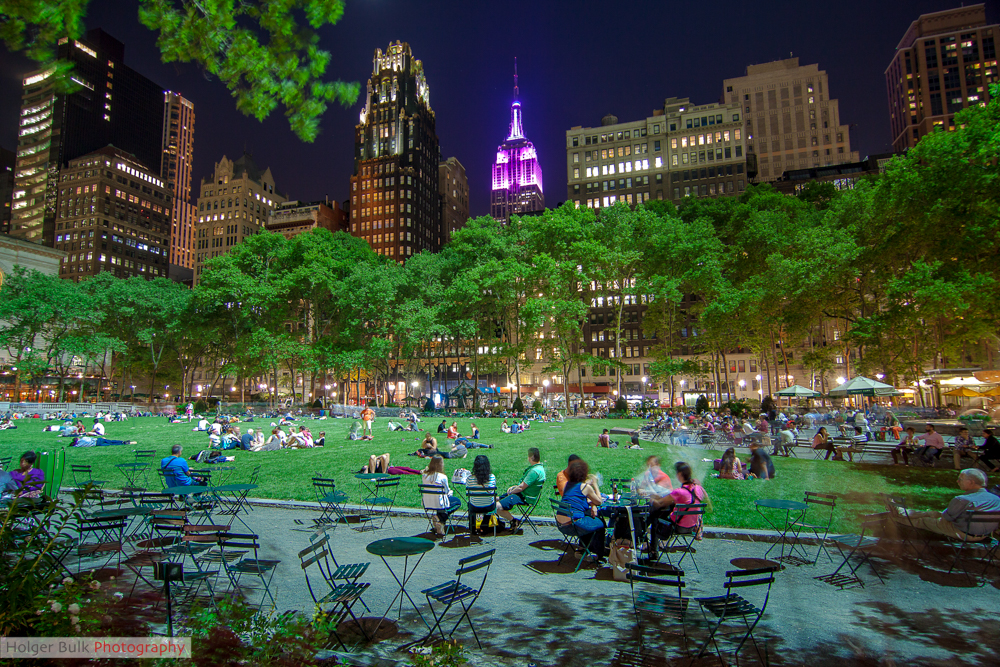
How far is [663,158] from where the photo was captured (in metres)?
92.2

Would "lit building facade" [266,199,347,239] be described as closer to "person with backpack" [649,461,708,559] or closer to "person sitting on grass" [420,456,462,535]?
"person sitting on grass" [420,456,462,535]

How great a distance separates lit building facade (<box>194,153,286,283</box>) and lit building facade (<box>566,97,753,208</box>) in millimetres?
93014

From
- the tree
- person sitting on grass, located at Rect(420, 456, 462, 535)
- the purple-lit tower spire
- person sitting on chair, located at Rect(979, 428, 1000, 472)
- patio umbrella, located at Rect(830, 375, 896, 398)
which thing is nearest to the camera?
the tree

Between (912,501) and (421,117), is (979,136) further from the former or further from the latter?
(421,117)

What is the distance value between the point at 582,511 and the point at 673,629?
2.46 m

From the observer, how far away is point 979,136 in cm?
2311

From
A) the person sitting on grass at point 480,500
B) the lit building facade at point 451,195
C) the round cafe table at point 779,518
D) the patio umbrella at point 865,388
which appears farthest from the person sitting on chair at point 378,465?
the lit building facade at point 451,195

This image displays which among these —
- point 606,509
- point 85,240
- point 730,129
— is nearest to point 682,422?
point 606,509

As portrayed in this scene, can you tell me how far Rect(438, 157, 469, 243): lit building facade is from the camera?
499ft

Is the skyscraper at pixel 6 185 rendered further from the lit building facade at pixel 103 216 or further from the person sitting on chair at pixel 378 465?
the person sitting on chair at pixel 378 465

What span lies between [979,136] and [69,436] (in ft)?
148

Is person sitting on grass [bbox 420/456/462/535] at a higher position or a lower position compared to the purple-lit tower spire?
lower

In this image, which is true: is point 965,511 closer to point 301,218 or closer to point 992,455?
point 992,455

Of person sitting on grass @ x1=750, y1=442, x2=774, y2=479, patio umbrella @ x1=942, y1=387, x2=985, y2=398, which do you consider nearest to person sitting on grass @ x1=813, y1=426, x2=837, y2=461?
person sitting on grass @ x1=750, y1=442, x2=774, y2=479
